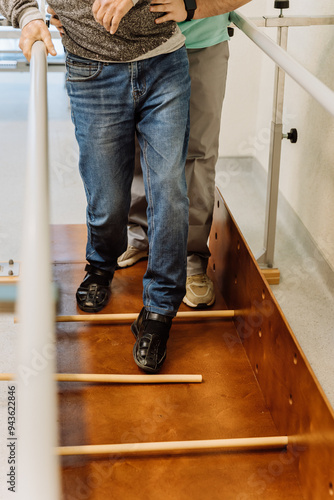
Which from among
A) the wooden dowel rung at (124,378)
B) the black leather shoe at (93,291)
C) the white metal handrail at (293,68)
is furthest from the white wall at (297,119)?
the wooden dowel rung at (124,378)

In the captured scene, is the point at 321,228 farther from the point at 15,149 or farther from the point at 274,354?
the point at 15,149

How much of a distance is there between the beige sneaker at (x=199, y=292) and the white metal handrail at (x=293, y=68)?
29.5 inches

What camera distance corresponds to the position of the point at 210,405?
163 centimetres

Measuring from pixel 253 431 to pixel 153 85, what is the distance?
87 cm

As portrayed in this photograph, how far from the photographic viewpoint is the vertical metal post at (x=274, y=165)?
247 cm

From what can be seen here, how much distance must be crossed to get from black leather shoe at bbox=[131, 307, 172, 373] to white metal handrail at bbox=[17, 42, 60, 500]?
3.09ft

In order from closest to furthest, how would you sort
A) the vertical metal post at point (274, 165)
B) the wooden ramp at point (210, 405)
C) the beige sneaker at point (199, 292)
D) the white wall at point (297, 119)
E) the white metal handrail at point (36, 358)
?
the white metal handrail at point (36, 358) → the wooden ramp at point (210, 405) → the beige sneaker at point (199, 292) → the vertical metal post at point (274, 165) → the white wall at point (297, 119)

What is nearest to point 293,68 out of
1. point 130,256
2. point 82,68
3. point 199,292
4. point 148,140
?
point 148,140

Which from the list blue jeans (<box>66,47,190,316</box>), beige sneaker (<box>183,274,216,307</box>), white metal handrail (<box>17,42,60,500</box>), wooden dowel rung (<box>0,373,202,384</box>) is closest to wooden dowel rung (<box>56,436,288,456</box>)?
wooden dowel rung (<box>0,373,202,384</box>)

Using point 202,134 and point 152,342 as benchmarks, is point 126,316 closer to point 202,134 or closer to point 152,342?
point 152,342

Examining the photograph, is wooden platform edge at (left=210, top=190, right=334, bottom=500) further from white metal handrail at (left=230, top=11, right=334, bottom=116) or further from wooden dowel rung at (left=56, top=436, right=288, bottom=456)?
white metal handrail at (left=230, top=11, right=334, bottom=116)

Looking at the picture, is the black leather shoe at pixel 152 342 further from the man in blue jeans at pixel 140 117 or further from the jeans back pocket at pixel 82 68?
the jeans back pocket at pixel 82 68

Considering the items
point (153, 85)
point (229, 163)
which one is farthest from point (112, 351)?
point (229, 163)

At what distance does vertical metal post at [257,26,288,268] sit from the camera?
247 cm
